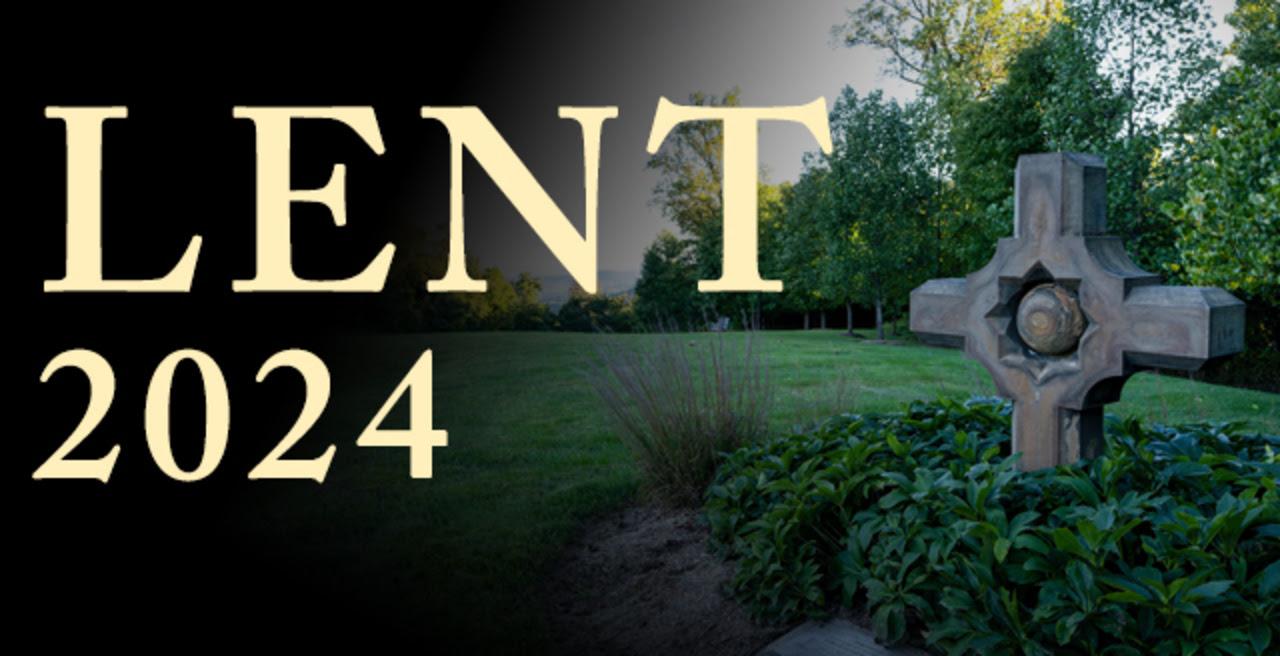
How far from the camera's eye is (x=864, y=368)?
10.2 meters

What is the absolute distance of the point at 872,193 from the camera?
57.2ft

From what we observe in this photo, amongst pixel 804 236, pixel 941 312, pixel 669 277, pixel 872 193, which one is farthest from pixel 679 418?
pixel 669 277

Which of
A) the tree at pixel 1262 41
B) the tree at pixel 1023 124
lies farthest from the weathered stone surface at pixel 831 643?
the tree at pixel 1262 41

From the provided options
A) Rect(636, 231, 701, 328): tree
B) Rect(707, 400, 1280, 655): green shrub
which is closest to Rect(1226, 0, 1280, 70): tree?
Rect(636, 231, 701, 328): tree

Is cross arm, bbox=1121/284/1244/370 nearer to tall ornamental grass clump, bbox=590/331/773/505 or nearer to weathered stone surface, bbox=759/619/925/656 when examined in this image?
weathered stone surface, bbox=759/619/925/656

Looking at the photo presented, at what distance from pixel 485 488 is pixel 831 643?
2668mm

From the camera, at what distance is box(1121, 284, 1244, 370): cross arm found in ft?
8.39

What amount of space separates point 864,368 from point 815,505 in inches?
301

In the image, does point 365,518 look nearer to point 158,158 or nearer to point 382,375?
point 158,158

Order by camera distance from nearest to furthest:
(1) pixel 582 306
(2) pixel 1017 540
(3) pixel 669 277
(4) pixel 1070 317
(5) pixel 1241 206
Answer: (2) pixel 1017 540
(4) pixel 1070 317
(5) pixel 1241 206
(1) pixel 582 306
(3) pixel 669 277

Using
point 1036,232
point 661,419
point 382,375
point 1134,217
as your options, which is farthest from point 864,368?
point 1036,232

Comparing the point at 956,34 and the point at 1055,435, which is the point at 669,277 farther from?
the point at 1055,435

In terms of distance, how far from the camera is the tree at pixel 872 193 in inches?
683

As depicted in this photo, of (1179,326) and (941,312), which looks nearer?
(1179,326)
